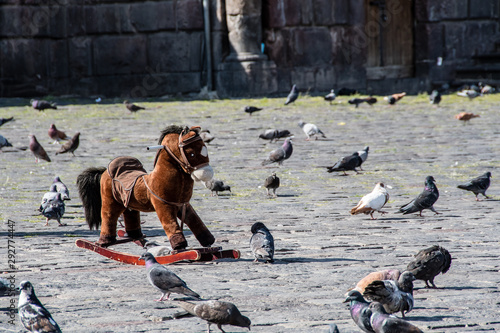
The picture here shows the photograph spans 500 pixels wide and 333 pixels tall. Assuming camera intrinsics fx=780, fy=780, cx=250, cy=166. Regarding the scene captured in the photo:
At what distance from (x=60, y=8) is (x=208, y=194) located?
43.7 feet

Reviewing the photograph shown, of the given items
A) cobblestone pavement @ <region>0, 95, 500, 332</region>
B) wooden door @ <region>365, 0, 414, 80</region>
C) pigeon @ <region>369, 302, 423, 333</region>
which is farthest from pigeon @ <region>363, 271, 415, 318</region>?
wooden door @ <region>365, 0, 414, 80</region>

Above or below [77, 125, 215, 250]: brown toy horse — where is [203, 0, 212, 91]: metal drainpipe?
above

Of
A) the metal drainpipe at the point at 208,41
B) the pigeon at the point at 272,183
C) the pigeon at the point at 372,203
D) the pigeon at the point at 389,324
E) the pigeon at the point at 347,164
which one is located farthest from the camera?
the metal drainpipe at the point at 208,41

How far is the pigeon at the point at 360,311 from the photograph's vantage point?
360 centimetres

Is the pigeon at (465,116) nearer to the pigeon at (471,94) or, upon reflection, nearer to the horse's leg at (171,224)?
the pigeon at (471,94)

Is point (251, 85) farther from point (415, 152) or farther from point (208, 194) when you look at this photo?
point (208, 194)

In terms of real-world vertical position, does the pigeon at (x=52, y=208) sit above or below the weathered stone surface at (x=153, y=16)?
below

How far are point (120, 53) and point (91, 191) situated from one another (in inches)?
588

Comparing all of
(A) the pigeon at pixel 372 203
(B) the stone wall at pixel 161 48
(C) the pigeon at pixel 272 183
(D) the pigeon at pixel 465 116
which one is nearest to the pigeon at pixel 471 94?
(B) the stone wall at pixel 161 48

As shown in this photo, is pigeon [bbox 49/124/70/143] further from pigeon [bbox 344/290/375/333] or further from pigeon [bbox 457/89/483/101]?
pigeon [bbox 457/89/483/101]

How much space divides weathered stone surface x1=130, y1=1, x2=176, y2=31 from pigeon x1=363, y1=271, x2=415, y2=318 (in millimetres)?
16828

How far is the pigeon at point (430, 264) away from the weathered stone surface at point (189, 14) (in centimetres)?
1613

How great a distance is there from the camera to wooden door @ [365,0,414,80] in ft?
71.4

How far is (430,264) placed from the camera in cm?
457
